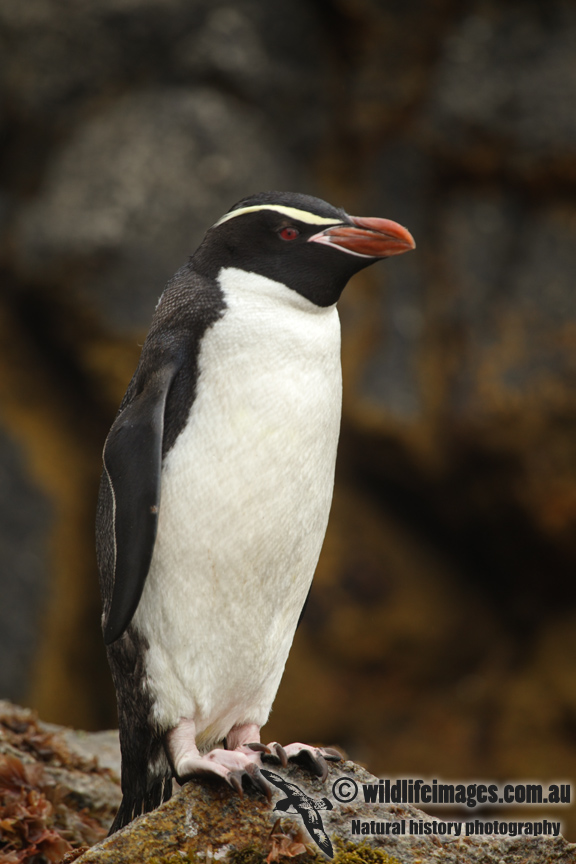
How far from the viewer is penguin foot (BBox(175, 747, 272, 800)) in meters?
1.81

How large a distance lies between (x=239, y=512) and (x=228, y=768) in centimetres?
58

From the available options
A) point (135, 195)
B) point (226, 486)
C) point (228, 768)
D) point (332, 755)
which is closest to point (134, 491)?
point (226, 486)

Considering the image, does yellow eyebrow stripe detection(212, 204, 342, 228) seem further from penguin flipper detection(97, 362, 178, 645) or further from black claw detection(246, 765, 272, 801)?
black claw detection(246, 765, 272, 801)

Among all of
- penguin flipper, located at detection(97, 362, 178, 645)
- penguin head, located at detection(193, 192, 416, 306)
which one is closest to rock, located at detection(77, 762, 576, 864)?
penguin flipper, located at detection(97, 362, 178, 645)

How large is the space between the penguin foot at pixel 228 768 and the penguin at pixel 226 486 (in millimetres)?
50

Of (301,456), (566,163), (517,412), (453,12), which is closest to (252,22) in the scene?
(453,12)

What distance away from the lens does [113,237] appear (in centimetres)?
545

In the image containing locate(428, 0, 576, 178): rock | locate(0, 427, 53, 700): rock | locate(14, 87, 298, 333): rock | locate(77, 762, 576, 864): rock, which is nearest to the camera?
locate(77, 762, 576, 864): rock

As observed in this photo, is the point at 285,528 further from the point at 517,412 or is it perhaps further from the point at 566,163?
the point at 566,163

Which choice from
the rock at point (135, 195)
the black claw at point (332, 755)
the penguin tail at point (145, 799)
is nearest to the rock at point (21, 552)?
the rock at point (135, 195)

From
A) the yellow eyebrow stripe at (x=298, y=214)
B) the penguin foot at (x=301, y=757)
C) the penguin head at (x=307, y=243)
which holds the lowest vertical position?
the penguin foot at (x=301, y=757)

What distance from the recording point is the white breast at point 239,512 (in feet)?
6.88

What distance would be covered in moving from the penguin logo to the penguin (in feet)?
0.24

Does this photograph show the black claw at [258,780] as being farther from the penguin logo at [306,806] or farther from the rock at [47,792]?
the rock at [47,792]
